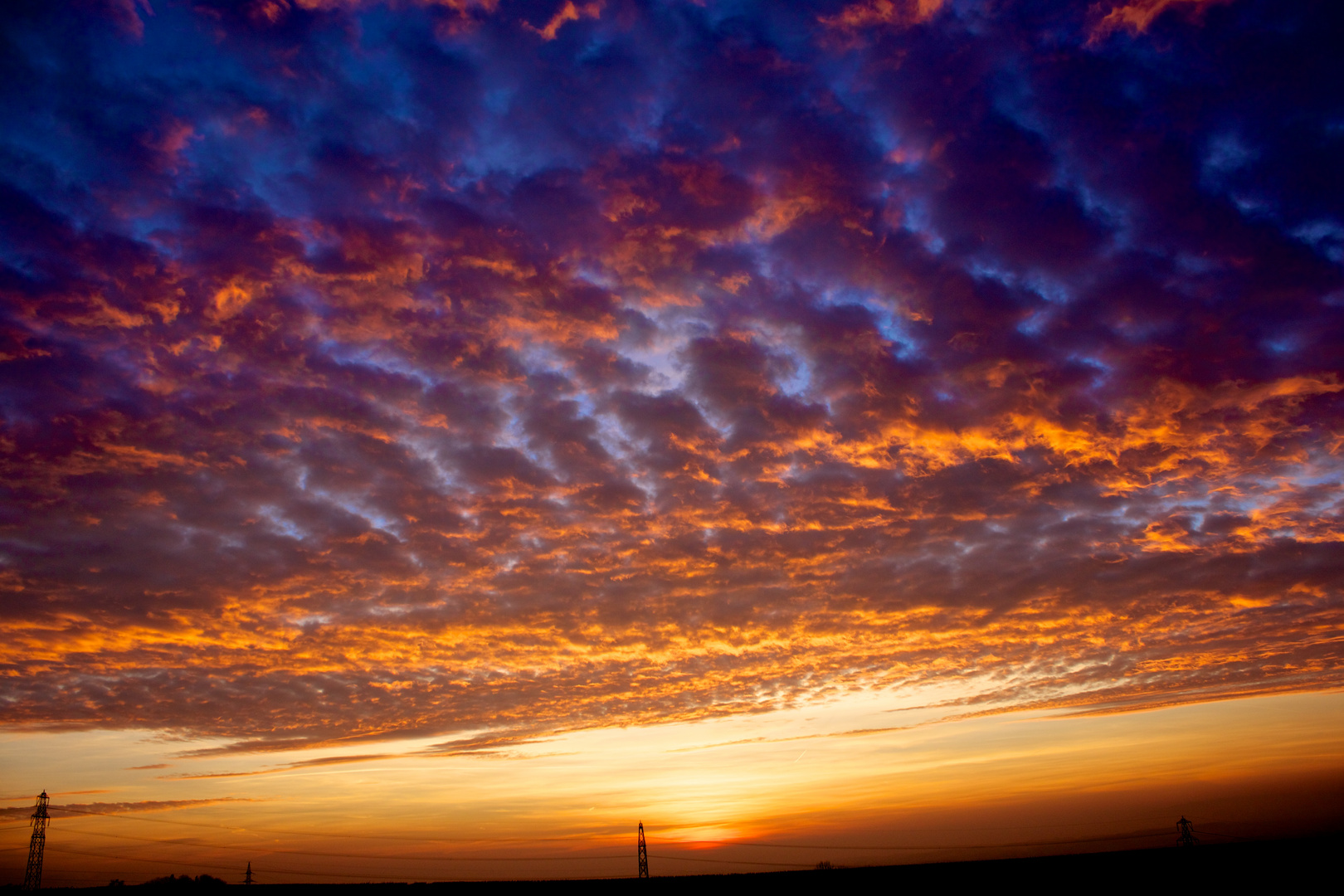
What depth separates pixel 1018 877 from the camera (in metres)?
58.7

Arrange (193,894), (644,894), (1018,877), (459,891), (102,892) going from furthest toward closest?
(193,894), (102,892), (459,891), (644,894), (1018,877)

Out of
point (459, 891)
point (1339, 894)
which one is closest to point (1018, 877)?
point (1339, 894)

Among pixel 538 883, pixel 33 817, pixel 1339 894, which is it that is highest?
pixel 33 817

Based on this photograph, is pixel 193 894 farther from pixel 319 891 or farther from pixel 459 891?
pixel 459 891

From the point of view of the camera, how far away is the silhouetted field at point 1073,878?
4859 cm

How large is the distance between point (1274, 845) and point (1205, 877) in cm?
2682

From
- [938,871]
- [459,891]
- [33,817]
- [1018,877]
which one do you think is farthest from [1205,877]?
[33,817]

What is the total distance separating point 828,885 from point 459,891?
134ft

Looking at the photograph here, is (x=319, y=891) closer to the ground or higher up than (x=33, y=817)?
closer to the ground

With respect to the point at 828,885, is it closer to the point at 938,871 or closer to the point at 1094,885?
the point at 938,871

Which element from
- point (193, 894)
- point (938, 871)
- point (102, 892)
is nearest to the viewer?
point (938, 871)

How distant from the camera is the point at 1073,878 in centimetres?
5631

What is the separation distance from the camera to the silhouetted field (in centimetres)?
4859

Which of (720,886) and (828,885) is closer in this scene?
(828,885)
